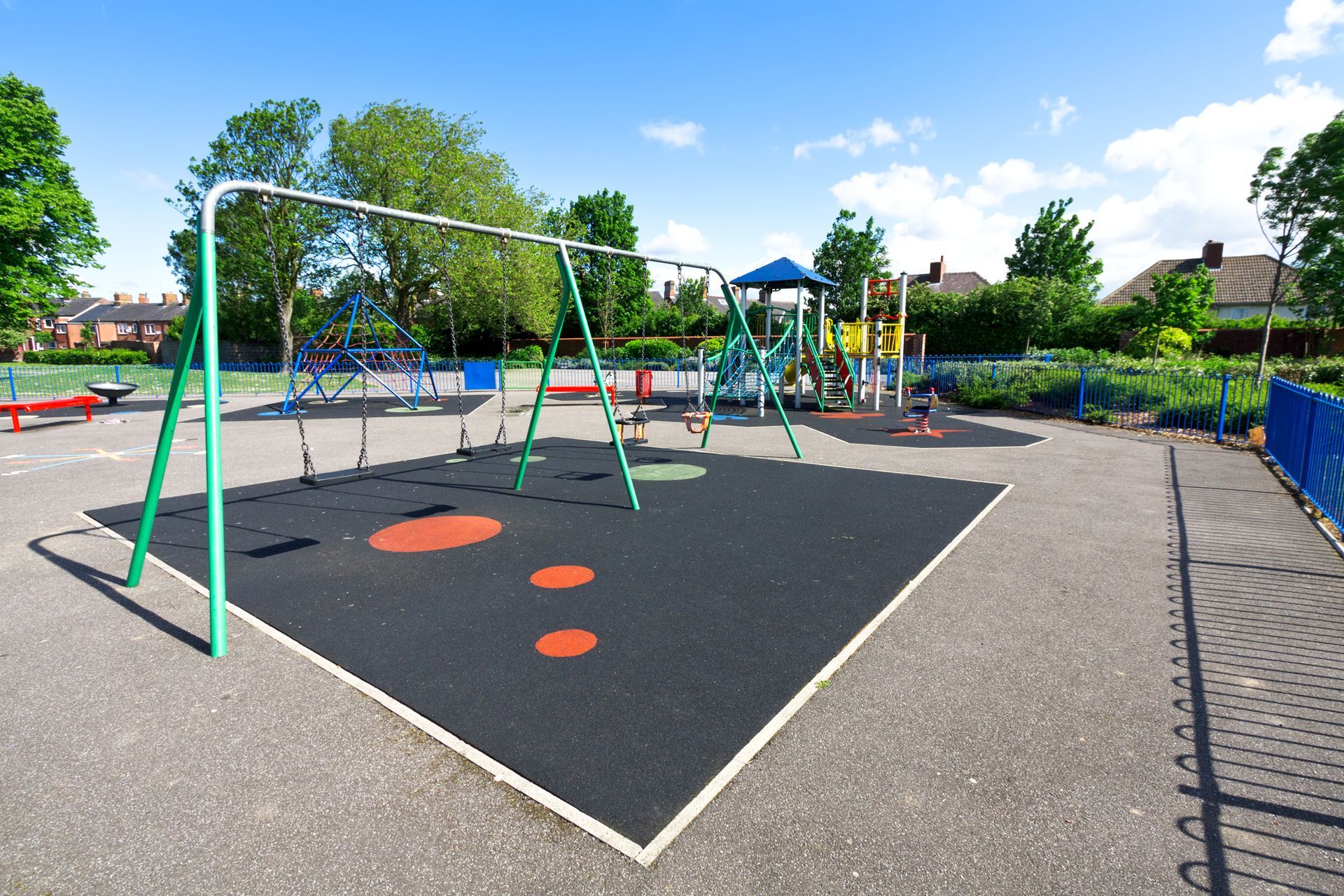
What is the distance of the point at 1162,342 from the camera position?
28.9 meters

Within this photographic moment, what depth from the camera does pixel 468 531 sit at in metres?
6.86

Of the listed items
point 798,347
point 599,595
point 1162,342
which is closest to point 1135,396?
point 798,347

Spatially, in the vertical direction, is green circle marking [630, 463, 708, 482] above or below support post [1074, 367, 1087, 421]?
below

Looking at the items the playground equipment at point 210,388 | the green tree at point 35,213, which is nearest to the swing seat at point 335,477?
the playground equipment at point 210,388

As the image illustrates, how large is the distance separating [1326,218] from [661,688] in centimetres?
2938

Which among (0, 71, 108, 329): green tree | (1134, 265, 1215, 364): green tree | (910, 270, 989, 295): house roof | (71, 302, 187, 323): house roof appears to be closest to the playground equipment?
(0, 71, 108, 329): green tree

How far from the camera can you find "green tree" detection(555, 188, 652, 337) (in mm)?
48969

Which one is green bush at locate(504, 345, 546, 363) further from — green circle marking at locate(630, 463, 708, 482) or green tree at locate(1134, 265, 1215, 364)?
green tree at locate(1134, 265, 1215, 364)

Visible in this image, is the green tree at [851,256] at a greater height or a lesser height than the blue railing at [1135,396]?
greater

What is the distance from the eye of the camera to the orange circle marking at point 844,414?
18.1 metres

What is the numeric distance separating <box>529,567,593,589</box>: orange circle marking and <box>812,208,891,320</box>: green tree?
122ft

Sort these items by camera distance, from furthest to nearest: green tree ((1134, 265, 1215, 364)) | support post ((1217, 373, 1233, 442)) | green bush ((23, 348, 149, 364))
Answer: green bush ((23, 348, 149, 364))
green tree ((1134, 265, 1215, 364))
support post ((1217, 373, 1233, 442))

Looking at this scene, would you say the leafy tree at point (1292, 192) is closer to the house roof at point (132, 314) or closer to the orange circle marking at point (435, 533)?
the orange circle marking at point (435, 533)

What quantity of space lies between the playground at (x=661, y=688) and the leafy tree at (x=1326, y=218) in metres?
20.3
